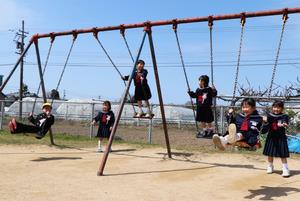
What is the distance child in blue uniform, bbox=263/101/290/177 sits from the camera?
8.06m

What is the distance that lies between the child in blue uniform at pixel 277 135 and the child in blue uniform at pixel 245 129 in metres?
0.84

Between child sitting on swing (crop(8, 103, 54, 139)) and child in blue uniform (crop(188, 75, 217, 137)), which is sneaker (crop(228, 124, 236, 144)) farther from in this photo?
child sitting on swing (crop(8, 103, 54, 139))

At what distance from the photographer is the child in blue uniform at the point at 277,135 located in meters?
8.06

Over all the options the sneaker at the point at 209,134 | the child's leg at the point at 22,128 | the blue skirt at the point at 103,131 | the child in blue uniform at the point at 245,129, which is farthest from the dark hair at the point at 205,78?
the blue skirt at the point at 103,131

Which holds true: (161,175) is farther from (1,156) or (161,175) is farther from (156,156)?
(1,156)

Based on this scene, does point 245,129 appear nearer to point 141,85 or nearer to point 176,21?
point 176,21

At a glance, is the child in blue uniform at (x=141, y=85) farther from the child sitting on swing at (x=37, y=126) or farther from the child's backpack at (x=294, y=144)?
the child's backpack at (x=294, y=144)

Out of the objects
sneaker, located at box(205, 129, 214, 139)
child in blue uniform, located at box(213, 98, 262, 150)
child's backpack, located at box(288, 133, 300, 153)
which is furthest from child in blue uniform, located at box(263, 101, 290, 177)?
child's backpack, located at box(288, 133, 300, 153)

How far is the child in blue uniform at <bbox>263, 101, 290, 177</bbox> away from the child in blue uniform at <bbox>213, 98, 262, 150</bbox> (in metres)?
0.84

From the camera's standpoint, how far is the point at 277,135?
821 cm

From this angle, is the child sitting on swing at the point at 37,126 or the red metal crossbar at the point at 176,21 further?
the child sitting on swing at the point at 37,126

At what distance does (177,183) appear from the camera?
7.44 m

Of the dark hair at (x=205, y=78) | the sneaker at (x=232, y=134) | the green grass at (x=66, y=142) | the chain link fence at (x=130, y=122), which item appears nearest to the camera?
the sneaker at (x=232, y=134)

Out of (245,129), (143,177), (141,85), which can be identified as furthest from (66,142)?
(245,129)
